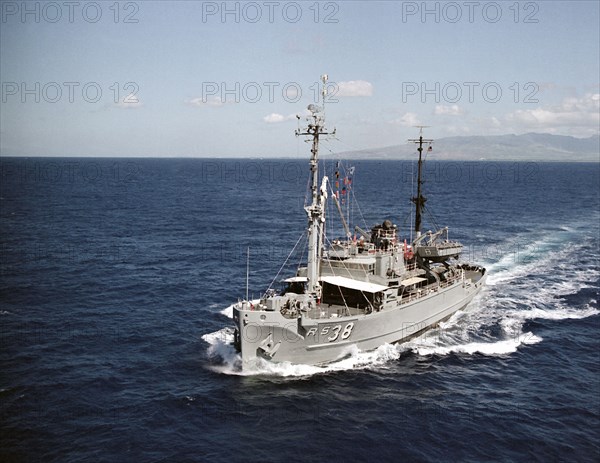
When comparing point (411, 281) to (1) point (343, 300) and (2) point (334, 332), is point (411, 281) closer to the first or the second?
(1) point (343, 300)

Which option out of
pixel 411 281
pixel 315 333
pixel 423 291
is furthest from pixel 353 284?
pixel 423 291

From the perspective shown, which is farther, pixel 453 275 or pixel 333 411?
pixel 453 275

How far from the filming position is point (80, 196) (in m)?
132

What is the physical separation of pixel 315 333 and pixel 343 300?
16.3 feet

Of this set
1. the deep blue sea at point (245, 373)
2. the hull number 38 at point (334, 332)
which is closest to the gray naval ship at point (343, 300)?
the hull number 38 at point (334, 332)

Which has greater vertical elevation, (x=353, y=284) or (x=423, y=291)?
(x=353, y=284)

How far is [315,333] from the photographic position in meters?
36.0

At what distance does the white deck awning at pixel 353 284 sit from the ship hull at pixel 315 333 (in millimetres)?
1664

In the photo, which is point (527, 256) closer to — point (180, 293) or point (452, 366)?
point (452, 366)

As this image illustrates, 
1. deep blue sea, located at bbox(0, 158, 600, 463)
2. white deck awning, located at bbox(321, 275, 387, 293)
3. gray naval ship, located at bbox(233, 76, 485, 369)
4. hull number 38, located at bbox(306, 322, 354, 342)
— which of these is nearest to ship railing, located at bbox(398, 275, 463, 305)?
gray naval ship, located at bbox(233, 76, 485, 369)

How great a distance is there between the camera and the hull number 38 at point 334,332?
35906 mm

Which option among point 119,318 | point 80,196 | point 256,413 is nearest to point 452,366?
point 256,413

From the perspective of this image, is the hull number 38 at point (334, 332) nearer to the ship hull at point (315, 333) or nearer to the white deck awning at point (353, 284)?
the ship hull at point (315, 333)

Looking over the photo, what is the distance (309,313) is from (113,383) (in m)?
13.5
